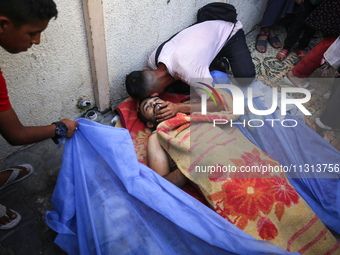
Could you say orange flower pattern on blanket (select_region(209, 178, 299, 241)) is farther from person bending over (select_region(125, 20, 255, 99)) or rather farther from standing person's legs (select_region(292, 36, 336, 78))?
standing person's legs (select_region(292, 36, 336, 78))

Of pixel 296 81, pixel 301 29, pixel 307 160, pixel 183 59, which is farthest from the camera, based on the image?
pixel 301 29

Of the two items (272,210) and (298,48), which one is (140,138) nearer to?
(272,210)

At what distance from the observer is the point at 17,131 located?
1.17 metres

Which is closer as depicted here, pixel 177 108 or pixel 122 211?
pixel 122 211

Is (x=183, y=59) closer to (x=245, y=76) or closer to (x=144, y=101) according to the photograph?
(x=144, y=101)

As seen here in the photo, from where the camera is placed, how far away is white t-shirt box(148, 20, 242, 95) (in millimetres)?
2152

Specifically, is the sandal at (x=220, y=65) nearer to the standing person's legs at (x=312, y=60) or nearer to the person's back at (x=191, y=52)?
the person's back at (x=191, y=52)

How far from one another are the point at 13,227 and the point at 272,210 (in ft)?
5.03

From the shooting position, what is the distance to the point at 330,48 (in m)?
2.51

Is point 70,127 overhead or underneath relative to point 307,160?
overhead

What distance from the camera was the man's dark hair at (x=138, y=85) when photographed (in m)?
2.09

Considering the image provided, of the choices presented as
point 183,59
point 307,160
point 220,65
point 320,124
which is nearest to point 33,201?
point 183,59

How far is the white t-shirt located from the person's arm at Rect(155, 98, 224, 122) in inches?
5.3

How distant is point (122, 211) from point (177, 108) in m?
0.97
